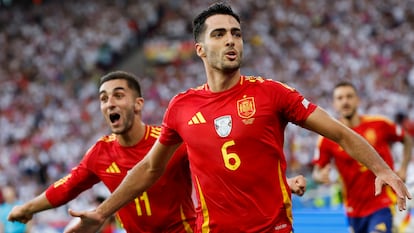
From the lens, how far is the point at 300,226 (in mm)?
12195

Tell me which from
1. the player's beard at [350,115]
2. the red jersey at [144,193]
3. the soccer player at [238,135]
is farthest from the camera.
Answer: the player's beard at [350,115]

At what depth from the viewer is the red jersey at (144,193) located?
6.49 m

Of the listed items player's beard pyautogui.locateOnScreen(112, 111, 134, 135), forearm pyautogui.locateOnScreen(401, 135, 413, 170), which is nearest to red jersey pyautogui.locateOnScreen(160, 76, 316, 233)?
player's beard pyautogui.locateOnScreen(112, 111, 134, 135)

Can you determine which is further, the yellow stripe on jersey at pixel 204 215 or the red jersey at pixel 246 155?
the yellow stripe on jersey at pixel 204 215

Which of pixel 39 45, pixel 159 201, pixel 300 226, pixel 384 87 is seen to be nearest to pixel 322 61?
pixel 384 87

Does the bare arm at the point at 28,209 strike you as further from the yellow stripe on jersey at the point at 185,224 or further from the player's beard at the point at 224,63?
the player's beard at the point at 224,63

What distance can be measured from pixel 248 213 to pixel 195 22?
1332mm

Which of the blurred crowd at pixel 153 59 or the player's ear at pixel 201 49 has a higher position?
the blurred crowd at pixel 153 59

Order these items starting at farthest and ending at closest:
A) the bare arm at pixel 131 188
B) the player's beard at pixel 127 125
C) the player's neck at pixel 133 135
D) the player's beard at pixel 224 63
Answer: the player's neck at pixel 133 135
the player's beard at pixel 127 125
the bare arm at pixel 131 188
the player's beard at pixel 224 63

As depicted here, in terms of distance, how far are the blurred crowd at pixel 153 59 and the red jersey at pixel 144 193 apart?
11758 mm

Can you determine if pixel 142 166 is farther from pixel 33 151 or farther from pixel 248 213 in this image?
pixel 33 151

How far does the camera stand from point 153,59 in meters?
29.6

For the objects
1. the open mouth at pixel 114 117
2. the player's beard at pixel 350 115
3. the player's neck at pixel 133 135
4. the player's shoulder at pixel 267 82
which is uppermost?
the player's beard at pixel 350 115

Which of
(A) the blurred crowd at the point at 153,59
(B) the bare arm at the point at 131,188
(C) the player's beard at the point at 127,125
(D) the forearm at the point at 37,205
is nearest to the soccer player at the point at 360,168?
(C) the player's beard at the point at 127,125
